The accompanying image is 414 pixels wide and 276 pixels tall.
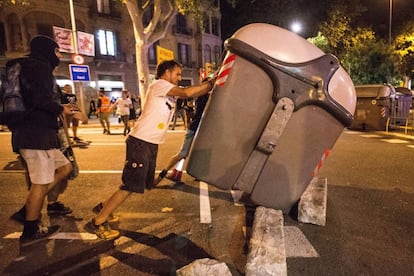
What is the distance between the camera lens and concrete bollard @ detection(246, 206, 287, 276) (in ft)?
7.50

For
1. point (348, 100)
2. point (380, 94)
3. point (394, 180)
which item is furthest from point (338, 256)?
point (380, 94)

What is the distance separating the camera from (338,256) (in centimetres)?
284

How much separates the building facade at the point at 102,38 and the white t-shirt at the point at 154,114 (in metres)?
14.7

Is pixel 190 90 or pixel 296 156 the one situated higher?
pixel 190 90

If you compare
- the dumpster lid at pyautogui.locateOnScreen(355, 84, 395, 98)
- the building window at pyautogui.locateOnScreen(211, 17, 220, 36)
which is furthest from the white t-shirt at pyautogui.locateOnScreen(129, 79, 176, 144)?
the building window at pyautogui.locateOnScreen(211, 17, 220, 36)

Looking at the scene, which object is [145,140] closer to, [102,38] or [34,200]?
[34,200]

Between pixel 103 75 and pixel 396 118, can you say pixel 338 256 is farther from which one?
pixel 103 75

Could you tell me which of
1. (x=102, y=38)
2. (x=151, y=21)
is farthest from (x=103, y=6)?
(x=151, y=21)

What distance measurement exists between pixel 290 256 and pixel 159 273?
1172 mm

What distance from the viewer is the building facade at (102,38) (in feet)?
71.7

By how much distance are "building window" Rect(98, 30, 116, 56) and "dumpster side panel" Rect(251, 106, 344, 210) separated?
2554 centimetres

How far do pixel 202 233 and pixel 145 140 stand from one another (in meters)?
1.15

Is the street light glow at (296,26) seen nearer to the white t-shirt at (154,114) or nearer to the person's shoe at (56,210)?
the white t-shirt at (154,114)

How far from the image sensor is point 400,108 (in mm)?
11375
